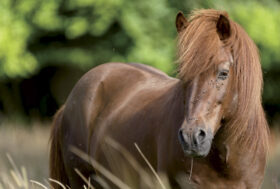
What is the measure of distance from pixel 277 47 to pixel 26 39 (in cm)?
518

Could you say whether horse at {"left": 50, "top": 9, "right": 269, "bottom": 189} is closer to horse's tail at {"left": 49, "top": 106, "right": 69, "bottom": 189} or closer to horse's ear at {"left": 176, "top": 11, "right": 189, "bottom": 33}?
horse's ear at {"left": 176, "top": 11, "right": 189, "bottom": 33}

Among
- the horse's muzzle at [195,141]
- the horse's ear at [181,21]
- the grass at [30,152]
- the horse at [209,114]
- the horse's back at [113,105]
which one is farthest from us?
the grass at [30,152]

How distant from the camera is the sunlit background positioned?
10.8 m

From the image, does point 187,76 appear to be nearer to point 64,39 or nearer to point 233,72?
point 233,72

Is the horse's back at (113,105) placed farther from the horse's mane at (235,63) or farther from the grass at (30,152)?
the grass at (30,152)

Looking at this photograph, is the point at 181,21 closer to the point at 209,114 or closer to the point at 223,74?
the point at 223,74

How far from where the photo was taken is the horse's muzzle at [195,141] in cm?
349

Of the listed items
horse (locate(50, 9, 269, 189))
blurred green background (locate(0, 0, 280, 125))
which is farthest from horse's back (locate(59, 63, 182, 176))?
blurred green background (locate(0, 0, 280, 125))

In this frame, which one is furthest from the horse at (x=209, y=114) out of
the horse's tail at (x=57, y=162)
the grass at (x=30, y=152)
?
the grass at (x=30, y=152)

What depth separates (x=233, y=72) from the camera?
3801 millimetres

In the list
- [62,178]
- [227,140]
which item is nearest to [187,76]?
[227,140]

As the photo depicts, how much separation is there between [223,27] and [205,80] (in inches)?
16.2

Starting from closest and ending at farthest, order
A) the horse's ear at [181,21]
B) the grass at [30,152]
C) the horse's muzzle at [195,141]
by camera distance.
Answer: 1. the horse's muzzle at [195,141]
2. the horse's ear at [181,21]
3. the grass at [30,152]

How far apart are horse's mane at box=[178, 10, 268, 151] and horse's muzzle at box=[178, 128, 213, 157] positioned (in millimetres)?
377
